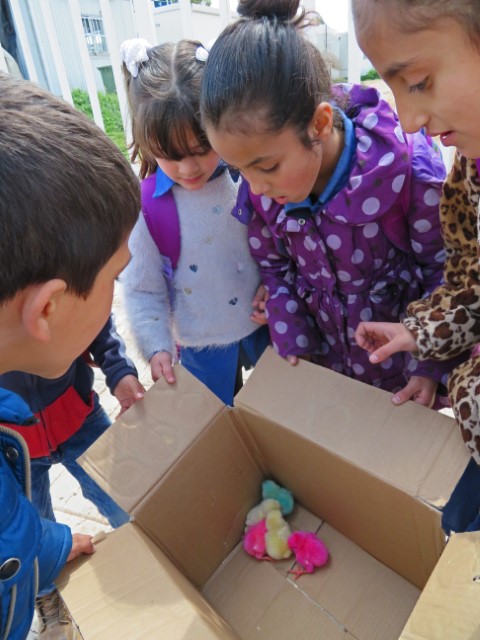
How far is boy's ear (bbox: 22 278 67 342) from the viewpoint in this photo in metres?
0.58

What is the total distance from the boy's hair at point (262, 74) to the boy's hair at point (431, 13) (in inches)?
→ 9.7

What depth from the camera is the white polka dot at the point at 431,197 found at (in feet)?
3.10

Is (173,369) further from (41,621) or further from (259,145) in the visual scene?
(41,621)

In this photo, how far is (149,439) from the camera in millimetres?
930

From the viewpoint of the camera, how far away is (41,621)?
1249 mm

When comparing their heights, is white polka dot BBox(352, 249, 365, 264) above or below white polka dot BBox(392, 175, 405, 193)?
below

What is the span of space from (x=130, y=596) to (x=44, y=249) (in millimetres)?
491

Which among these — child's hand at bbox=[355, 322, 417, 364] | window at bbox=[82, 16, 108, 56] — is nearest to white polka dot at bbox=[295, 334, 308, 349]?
child's hand at bbox=[355, 322, 417, 364]

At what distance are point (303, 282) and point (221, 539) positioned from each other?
0.57 metres

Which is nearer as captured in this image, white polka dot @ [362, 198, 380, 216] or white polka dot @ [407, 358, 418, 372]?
white polka dot @ [362, 198, 380, 216]

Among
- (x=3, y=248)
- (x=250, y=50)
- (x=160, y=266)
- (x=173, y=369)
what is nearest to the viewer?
(x=3, y=248)

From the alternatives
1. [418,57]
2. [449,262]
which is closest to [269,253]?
[449,262]

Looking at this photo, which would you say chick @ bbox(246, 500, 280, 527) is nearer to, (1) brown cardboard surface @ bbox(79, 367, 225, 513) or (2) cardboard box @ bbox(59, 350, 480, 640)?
(2) cardboard box @ bbox(59, 350, 480, 640)

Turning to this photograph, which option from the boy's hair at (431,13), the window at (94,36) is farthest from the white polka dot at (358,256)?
the window at (94,36)
